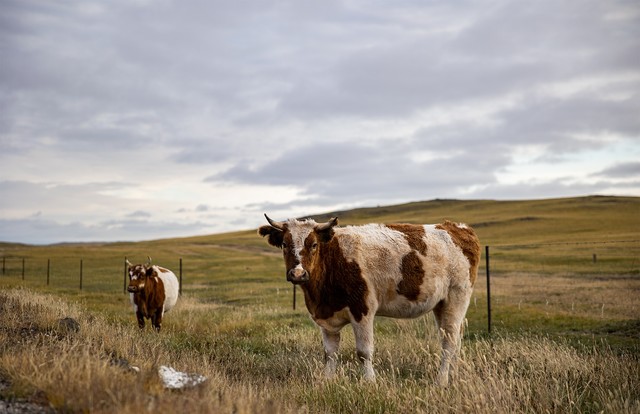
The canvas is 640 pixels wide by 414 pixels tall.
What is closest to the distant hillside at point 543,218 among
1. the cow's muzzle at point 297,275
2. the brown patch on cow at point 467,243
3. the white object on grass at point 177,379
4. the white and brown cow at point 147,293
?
the white and brown cow at point 147,293

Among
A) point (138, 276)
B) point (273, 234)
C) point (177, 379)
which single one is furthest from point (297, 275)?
point (138, 276)

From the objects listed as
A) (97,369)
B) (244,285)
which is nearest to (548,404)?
(97,369)

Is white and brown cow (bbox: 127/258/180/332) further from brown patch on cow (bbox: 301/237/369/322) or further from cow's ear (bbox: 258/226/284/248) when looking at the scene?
brown patch on cow (bbox: 301/237/369/322)

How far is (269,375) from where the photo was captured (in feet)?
28.5

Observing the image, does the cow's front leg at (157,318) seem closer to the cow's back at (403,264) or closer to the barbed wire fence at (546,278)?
the barbed wire fence at (546,278)

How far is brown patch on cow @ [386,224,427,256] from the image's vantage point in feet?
28.4

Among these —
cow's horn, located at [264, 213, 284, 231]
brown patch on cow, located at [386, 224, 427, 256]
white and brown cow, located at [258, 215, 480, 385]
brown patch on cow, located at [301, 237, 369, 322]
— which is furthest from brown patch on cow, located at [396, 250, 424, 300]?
cow's horn, located at [264, 213, 284, 231]

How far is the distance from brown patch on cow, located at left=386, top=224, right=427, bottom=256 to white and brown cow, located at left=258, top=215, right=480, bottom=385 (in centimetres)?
2

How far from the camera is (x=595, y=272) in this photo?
33.1 m

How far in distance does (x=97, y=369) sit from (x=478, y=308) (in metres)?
16.5

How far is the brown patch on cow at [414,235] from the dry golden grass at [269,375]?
175 centimetres

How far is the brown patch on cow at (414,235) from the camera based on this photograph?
28.4ft

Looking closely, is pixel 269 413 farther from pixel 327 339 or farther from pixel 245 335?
pixel 245 335

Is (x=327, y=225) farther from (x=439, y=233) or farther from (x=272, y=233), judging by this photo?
(x=439, y=233)
